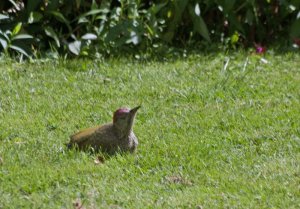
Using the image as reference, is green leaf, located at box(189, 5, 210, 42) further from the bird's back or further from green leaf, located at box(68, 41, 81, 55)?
the bird's back

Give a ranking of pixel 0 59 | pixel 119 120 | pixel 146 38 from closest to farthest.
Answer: pixel 119 120, pixel 0 59, pixel 146 38

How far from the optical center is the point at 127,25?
320 inches

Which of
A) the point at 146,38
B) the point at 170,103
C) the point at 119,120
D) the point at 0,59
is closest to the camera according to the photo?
the point at 119,120

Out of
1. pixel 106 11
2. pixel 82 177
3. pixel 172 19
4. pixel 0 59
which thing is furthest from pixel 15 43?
pixel 82 177

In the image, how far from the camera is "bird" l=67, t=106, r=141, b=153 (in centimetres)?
559

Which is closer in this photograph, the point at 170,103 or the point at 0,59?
the point at 170,103

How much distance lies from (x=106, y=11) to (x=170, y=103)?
5.15 feet

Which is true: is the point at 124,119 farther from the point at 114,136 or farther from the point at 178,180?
the point at 178,180

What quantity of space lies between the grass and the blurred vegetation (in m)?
0.29

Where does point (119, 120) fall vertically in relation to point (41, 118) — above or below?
above

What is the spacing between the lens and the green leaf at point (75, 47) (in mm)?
8032

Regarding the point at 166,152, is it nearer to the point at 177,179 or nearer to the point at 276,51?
the point at 177,179

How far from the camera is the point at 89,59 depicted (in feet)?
26.4

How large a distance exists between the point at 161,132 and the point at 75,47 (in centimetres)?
214
